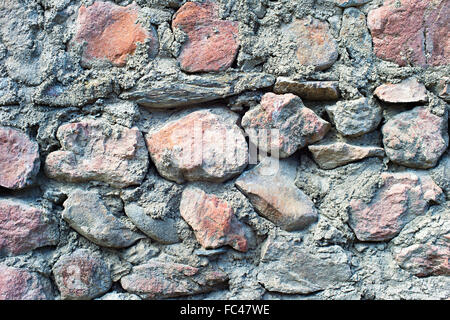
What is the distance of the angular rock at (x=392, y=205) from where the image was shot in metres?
1.13

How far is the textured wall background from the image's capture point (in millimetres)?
1125

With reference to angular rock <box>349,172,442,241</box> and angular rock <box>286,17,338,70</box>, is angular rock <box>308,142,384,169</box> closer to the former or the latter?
angular rock <box>349,172,442,241</box>

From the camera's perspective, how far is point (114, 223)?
3.70 feet

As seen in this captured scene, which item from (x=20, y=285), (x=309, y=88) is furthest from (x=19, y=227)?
(x=309, y=88)

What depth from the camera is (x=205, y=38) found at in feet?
3.86

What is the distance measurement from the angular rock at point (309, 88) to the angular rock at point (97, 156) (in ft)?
1.34

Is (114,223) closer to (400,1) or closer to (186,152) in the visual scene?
(186,152)

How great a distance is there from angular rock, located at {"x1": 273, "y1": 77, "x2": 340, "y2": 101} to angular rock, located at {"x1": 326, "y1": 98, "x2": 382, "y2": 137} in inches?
1.7

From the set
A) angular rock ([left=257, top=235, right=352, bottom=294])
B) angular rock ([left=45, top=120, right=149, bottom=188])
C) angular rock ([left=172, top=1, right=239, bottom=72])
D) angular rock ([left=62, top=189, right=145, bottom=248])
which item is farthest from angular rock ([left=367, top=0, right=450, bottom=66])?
angular rock ([left=62, top=189, right=145, bottom=248])

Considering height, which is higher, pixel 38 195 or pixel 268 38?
pixel 268 38

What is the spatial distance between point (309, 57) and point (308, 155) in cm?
26

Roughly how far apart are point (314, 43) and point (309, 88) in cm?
12

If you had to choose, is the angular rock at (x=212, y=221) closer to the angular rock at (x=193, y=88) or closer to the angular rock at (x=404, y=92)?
the angular rock at (x=193, y=88)
